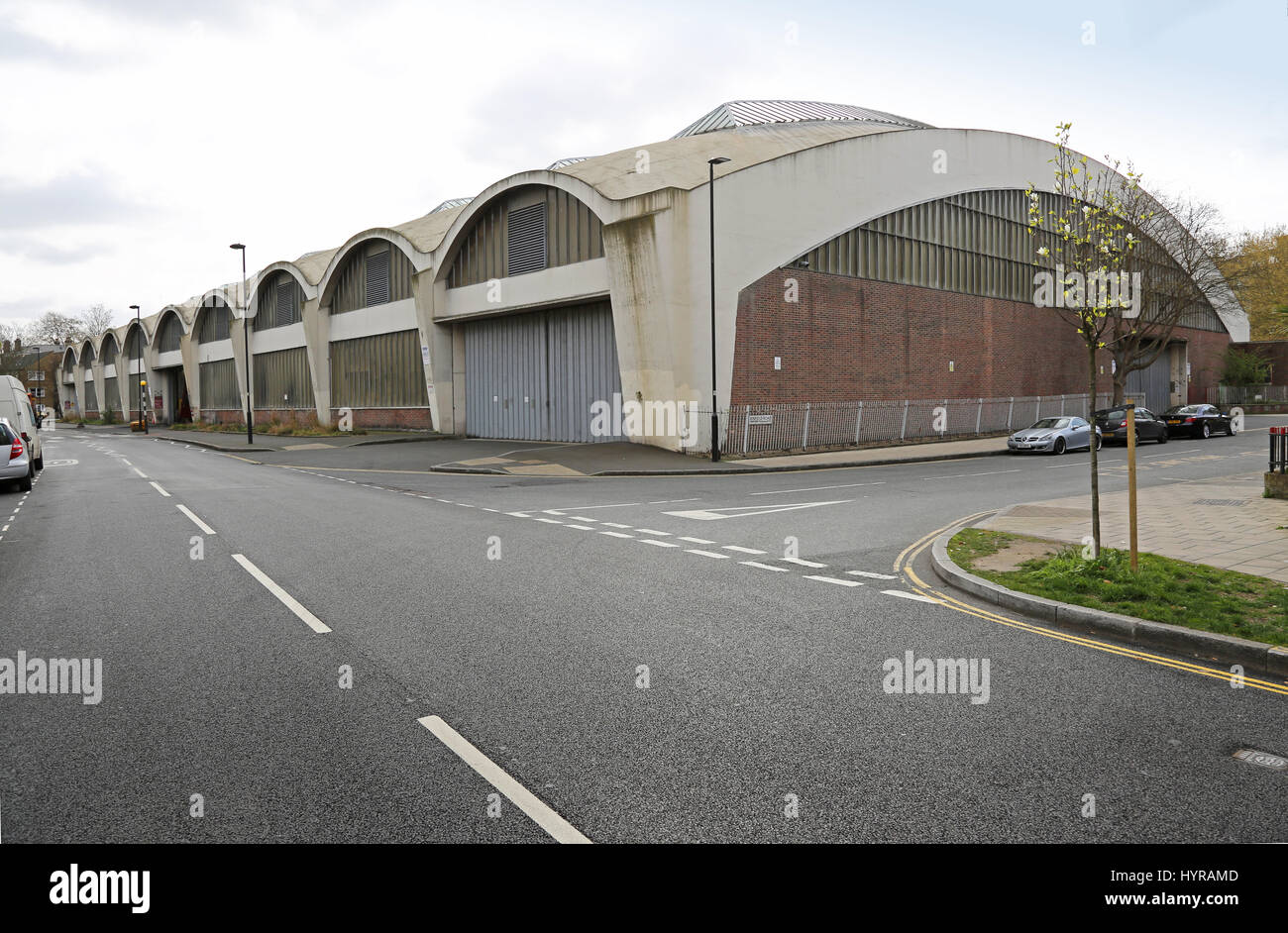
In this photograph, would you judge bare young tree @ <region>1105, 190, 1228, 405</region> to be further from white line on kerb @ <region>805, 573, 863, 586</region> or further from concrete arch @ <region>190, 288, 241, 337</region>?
concrete arch @ <region>190, 288, 241, 337</region>

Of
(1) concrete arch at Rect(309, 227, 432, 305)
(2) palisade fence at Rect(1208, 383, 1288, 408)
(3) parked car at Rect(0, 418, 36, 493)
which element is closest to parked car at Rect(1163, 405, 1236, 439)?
(2) palisade fence at Rect(1208, 383, 1288, 408)

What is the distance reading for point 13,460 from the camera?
18328mm

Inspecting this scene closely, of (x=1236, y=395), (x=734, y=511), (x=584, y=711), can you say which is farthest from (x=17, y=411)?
(x=1236, y=395)

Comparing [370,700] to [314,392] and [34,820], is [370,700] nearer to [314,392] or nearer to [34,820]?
[34,820]

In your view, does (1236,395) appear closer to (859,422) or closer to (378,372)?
(859,422)

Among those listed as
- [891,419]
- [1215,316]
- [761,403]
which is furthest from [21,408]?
[1215,316]

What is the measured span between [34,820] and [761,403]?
2563 cm

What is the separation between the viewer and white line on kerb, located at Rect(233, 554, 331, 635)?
6617 millimetres

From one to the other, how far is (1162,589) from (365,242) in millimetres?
42079

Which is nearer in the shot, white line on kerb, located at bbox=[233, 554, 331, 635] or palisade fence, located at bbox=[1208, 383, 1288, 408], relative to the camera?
white line on kerb, located at bbox=[233, 554, 331, 635]

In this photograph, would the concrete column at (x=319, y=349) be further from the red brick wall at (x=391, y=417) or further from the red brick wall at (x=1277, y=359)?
the red brick wall at (x=1277, y=359)

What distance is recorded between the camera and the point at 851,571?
8.75 meters

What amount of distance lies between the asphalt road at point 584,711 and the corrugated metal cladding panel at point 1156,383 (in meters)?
50.6

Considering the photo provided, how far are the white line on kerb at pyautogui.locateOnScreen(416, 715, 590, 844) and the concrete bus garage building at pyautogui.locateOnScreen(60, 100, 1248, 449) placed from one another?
71.9ft
